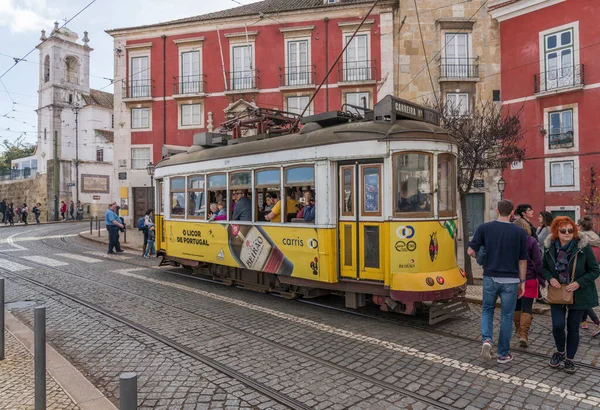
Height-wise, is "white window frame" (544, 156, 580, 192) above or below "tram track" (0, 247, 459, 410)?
above

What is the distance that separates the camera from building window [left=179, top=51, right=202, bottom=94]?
2597 cm

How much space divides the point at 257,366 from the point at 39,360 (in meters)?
2.29

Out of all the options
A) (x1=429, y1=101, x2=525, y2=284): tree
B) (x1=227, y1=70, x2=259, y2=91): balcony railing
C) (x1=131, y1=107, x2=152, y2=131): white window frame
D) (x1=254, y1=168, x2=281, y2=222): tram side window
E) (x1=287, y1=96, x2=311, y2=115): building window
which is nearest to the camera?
(x1=254, y1=168, x2=281, y2=222): tram side window

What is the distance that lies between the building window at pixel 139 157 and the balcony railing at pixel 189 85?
4.14 metres

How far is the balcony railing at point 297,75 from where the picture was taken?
954 inches

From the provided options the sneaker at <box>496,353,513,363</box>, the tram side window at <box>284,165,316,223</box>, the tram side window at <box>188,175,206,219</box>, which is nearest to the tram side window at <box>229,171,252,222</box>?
the tram side window at <box>284,165,316,223</box>

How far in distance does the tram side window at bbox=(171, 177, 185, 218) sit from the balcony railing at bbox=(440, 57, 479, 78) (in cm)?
1656

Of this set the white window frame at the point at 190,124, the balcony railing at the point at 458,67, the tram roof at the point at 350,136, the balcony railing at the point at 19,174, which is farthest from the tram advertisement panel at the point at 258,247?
the balcony railing at the point at 19,174

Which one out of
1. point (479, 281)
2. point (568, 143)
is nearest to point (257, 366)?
point (479, 281)

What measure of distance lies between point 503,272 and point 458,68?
19918 millimetres

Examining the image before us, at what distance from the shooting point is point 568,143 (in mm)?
18297

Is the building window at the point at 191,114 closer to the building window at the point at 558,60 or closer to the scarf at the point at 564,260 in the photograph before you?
the building window at the point at 558,60

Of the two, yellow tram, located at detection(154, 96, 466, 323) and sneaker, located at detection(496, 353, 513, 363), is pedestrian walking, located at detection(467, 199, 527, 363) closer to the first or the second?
sneaker, located at detection(496, 353, 513, 363)

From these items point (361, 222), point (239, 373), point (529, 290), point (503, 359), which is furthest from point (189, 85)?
point (503, 359)
